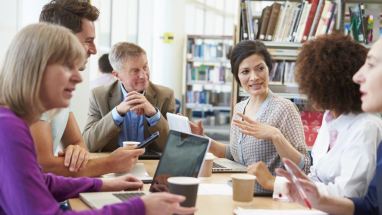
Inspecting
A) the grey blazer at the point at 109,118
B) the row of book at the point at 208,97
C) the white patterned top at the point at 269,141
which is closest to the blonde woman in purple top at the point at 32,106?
the white patterned top at the point at 269,141

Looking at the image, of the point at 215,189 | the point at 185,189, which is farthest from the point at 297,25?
the point at 185,189

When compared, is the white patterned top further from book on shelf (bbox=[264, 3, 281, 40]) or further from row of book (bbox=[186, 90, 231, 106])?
row of book (bbox=[186, 90, 231, 106])

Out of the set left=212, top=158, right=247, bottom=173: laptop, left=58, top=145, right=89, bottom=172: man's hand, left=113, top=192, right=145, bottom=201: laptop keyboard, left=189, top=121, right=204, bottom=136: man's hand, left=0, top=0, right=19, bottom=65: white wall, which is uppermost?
left=0, top=0, right=19, bottom=65: white wall

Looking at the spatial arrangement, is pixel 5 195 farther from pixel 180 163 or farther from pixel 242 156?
pixel 242 156

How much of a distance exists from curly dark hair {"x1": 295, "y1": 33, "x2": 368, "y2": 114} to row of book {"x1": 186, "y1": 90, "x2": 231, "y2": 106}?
20.7 feet

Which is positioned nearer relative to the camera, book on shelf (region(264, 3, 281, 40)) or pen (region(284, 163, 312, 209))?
pen (region(284, 163, 312, 209))

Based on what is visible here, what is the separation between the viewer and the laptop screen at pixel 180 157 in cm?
137

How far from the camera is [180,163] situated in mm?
1453

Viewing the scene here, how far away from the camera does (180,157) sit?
1.47 m

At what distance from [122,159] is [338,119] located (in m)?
0.86

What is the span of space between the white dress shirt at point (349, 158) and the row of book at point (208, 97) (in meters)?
6.45

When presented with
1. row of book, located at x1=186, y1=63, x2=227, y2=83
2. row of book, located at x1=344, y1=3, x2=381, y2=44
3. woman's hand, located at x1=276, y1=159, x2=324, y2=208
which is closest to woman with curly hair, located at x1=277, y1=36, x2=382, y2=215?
woman's hand, located at x1=276, y1=159, x2=324, y2=208

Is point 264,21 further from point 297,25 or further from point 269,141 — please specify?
point 269,141

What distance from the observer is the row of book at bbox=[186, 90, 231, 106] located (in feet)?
26.8
